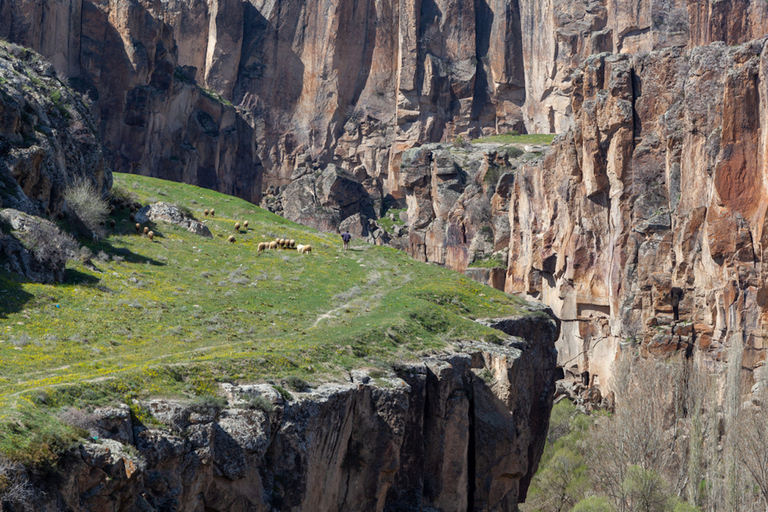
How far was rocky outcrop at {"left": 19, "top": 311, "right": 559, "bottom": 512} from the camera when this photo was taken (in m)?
15.7

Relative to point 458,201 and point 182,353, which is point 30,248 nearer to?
point 182,353

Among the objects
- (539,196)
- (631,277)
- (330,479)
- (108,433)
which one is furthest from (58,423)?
(539,196)

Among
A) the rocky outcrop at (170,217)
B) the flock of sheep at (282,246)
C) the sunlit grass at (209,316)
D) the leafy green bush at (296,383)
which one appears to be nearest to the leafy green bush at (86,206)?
the sunlit grass at (209,316)

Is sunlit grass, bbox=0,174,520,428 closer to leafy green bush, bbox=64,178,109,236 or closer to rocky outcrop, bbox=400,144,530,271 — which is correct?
leafy green bush, bbox=64,178,109,236

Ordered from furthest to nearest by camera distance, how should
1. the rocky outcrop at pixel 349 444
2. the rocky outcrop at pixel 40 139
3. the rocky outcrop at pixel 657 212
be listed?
1. the rocky outcrop at pixel 657 212
2. the rocky outcrop at pixel 40 139
3. the rocky outcrop at pixel 349 444

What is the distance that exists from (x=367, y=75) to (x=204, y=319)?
9713cm

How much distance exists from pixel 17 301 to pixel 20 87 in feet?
47.8

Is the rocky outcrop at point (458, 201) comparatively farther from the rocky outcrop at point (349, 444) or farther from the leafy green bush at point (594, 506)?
the rocky outcrop at point (349, 444)

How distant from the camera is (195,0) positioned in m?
112

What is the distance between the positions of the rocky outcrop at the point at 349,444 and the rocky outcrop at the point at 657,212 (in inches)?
796

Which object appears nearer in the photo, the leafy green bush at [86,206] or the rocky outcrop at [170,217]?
the leafy green bush at [86,206]

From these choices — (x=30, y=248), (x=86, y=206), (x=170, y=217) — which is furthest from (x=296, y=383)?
(x=170, y=217)

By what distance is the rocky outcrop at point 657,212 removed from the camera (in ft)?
160

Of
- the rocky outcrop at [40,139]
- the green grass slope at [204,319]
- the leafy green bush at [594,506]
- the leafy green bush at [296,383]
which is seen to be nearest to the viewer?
the green grass slope at [204,319]
